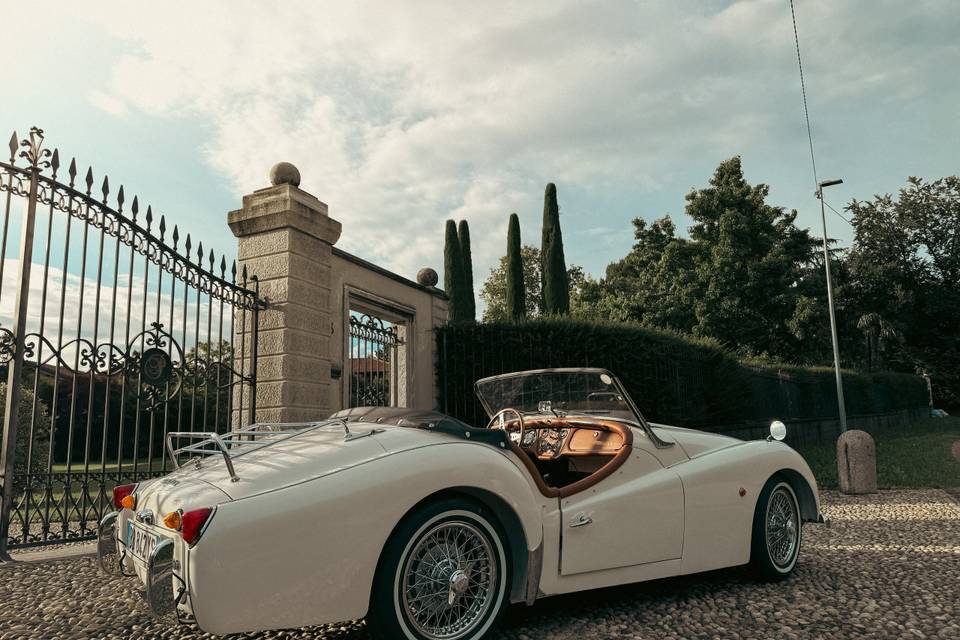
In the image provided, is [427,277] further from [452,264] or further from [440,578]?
Result: [452,264]

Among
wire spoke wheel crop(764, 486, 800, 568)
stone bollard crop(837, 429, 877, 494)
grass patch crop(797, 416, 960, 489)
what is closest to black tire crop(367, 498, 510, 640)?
wire spoke wheel crop(764, 486, 800, 568)

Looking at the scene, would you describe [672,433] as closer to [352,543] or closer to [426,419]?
[426,419]

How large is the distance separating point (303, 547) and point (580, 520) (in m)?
1.34

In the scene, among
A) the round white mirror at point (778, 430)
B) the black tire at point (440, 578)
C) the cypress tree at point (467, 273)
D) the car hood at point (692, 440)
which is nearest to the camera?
the black tire at point (440, 578)

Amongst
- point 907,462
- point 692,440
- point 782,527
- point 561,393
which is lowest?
point 907,462

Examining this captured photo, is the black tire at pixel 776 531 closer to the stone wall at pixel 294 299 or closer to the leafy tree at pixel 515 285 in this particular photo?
the stone wall at pixel 294 299

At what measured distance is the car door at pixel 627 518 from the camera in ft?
9.86

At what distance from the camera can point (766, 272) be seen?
25172 mm

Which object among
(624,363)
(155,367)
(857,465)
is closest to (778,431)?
(155,367)

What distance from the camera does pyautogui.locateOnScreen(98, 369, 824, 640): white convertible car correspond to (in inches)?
88.2

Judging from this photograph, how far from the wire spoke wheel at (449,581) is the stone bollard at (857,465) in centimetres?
745

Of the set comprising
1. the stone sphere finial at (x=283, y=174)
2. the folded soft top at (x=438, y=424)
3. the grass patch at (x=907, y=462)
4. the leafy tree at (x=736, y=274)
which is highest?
the leafy tree at (x=736, y=274)

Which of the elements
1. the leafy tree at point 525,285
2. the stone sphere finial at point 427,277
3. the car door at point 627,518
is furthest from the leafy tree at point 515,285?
the car door at point 627,518

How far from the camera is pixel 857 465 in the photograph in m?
8.45
